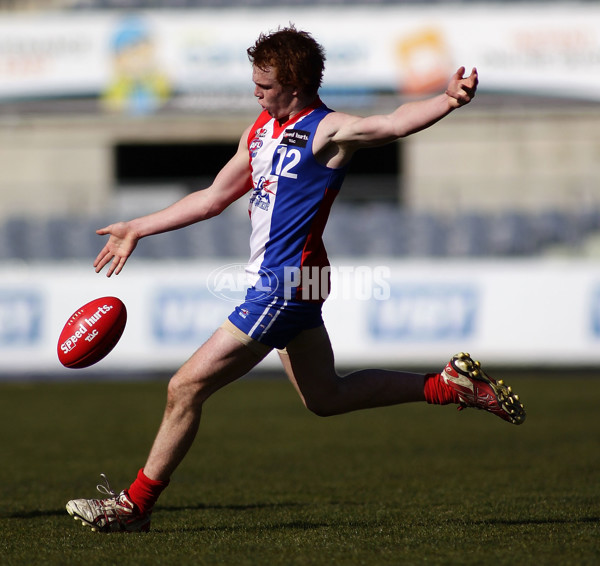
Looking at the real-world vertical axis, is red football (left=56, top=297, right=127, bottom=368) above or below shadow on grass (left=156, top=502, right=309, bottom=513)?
above

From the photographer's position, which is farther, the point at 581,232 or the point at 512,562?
the point at 581,232

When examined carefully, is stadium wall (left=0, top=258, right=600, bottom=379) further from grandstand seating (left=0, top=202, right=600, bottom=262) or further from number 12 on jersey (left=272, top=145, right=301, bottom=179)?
number 12 on jersey (left=272, top=145, right=301, bottom=179)

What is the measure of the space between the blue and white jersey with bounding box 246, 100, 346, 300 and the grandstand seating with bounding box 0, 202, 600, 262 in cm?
1093

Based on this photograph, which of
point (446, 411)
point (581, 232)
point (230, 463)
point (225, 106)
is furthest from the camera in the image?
point (225, 106)

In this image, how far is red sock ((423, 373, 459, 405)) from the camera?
5.08 metres

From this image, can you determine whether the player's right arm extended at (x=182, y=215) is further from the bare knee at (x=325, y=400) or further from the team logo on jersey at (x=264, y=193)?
the bare knee at (x=325, y=400)

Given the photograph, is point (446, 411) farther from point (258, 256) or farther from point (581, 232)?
point (258, 256)

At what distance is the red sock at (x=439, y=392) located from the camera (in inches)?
200

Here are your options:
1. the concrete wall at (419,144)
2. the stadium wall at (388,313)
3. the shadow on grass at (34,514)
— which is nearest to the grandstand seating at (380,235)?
the concrete wall at (419,144)

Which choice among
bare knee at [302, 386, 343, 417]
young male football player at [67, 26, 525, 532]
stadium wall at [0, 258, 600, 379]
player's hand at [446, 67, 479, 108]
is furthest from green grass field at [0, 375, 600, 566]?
player's hand at [446, 67, 479, 108]

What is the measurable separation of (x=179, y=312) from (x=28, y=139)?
8.37 m

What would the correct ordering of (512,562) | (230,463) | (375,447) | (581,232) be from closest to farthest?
(512,562)
(230,463)
(375,447)
(581,232)

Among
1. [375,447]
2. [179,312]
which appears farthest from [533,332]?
[375,447]

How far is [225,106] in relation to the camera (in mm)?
19453
